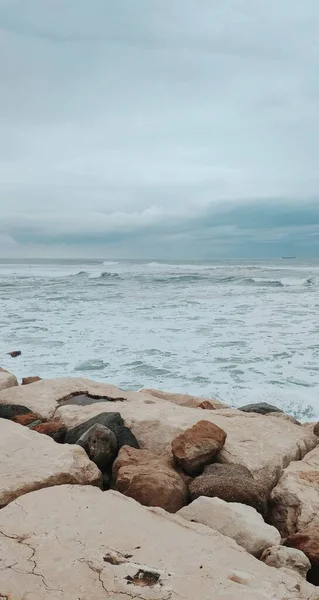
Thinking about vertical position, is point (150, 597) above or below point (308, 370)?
above

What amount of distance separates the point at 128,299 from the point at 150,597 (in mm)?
18587

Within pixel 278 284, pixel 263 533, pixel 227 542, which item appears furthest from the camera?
pixel 278 284

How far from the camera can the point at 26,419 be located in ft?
15.1

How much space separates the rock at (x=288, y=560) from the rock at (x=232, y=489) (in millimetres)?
665

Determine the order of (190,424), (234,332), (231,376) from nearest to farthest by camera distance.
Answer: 1. (190,424)
2. (231,376)
3. (234,332)

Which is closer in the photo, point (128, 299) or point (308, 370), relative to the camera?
point (308, 370)

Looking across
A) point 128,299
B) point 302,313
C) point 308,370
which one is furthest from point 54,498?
point 128,299

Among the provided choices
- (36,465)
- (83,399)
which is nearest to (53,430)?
(83,399)

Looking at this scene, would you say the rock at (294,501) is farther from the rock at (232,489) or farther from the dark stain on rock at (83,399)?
the dark stain on rock at (83,399)

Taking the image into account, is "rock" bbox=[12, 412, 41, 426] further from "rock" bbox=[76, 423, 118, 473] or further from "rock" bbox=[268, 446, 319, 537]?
"rock" bbox=[268, 446, 319, 537]

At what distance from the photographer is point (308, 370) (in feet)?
27.1

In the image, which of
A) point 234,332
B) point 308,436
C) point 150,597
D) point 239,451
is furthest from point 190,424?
point 234,332

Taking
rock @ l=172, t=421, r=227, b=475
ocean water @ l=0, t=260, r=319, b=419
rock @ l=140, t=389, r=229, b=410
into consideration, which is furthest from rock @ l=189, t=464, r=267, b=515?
ocean water @ l=0, t=260, r=319, b=419

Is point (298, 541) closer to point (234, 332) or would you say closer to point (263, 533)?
point (263, 533)
